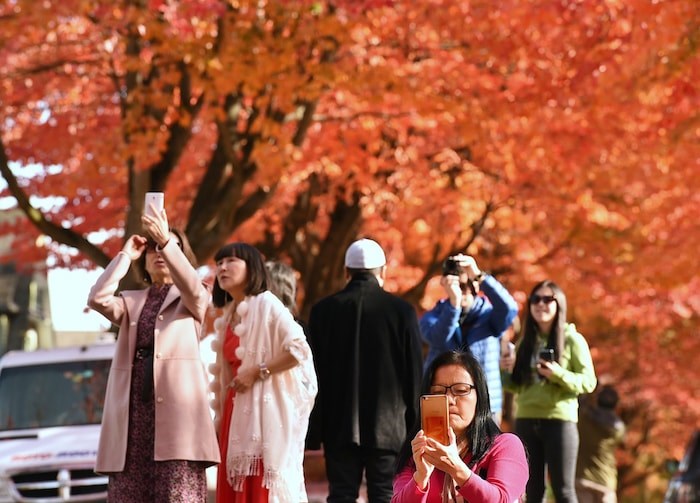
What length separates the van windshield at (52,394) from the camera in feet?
39.6

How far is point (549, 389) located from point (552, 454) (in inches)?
17.2

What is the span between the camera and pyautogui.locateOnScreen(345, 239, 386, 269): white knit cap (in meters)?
8.88

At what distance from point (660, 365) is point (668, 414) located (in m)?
3.52

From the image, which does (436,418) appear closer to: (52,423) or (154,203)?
(154,203)

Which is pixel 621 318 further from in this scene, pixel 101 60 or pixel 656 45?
pixel 656 45

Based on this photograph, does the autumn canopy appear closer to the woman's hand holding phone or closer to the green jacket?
the green jacket

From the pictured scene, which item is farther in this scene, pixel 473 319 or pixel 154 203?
pixel 473 319

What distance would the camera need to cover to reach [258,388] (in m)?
7.93

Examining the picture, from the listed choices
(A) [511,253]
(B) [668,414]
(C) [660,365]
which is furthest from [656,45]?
(B) [668,414]

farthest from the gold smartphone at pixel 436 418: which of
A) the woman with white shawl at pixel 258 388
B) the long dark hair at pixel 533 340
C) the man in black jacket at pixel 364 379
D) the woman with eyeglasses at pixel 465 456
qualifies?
the long dark hair at pixel 533 340

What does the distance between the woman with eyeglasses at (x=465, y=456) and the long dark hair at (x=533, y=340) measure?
13.3ft

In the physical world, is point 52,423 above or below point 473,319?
below

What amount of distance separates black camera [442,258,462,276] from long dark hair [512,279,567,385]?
596 millimetres

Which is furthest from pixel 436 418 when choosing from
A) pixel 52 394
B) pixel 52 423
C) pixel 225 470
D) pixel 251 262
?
pixel 52 394
